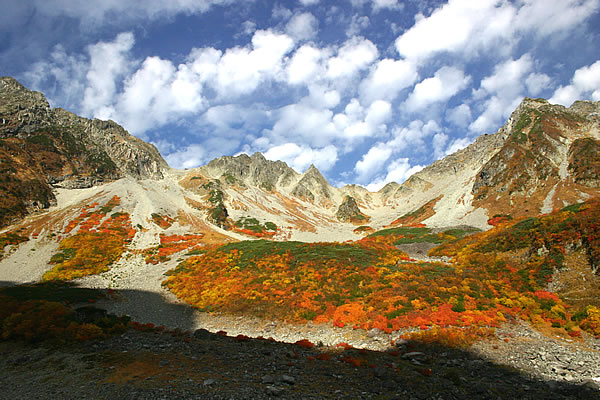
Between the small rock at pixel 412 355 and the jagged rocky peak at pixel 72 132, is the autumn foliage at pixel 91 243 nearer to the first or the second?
the jagged rocky peak at pixel 72 132

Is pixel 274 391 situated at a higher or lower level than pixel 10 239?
lower

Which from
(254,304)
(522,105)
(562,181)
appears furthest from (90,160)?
(522,105)

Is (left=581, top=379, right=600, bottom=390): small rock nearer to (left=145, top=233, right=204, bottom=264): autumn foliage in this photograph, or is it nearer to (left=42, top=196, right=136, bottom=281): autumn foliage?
(left=145, top=233, right=204, bottom=264): autumn foliage

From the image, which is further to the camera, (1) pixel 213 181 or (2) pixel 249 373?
(1) pixel 213 181

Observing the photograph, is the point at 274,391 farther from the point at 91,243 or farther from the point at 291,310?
the point at 91,243

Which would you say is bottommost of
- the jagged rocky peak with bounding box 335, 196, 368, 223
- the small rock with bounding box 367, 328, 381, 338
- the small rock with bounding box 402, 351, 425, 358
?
the small rock with bounding box 367, 328, 381, 338

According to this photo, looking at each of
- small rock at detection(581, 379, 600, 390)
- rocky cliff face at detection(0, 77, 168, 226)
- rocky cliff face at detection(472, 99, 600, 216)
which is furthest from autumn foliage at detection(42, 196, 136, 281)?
rocky cliff face at detection(472, 99, 600, 216)

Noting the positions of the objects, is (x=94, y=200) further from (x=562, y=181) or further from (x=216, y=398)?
(x=562, y=181)

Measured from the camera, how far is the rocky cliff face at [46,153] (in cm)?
7894

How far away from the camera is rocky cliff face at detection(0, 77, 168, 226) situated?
7894 cm

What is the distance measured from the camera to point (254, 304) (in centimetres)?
3017

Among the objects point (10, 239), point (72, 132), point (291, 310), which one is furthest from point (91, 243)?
point (72, 132)

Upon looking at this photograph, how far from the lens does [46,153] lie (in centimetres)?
10450

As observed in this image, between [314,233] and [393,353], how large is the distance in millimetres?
100577
